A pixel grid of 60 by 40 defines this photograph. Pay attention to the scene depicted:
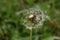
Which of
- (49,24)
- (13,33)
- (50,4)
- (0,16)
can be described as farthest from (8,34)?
(50,4)

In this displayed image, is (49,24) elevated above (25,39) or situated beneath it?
elevated above

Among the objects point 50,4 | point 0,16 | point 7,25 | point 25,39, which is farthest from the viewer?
point 50,4

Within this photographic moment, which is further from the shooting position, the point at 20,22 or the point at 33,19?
the point at 20,22

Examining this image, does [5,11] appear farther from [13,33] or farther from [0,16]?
[13,33]

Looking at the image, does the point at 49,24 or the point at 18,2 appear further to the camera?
the point at 18,2

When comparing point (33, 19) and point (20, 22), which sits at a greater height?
point (20, 22)

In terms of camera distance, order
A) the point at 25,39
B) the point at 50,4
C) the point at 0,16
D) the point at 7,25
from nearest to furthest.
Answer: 1. the point at 25,39
2. the point at 7,25
3. the point at 0,16
4. the point at 50,4

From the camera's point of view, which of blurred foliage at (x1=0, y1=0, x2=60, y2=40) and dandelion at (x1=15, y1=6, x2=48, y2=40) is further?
blurred foliage at (x1=0, y1=0, x2=60, y2=40)

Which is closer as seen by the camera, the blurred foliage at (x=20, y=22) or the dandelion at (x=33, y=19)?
the dandelion at (x=33, y=19)
